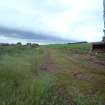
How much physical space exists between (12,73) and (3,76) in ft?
2.90

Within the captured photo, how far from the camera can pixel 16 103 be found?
7.89 m

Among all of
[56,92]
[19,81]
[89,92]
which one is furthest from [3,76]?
[89,92]

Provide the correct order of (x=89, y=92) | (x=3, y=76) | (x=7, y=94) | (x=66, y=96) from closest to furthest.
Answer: (x=7, y=94), (x=66, y=96), (x=89, y=92), (x=3, y=76)

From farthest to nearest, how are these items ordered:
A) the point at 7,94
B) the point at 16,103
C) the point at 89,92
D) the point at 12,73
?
the point at 12,73, the point at 89,92, the point at 7,94, the point at 16,103

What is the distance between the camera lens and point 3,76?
37.2 feet

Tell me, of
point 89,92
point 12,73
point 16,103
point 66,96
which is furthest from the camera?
point 12,73

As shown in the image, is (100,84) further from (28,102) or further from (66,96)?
(28,102)

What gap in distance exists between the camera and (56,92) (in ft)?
33.7

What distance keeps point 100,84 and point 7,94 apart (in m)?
4.94

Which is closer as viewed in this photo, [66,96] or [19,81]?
[66,96]

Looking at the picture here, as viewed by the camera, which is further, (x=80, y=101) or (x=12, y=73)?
(x=12, y=73)

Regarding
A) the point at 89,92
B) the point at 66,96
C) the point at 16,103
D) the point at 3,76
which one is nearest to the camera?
the point at 16,103

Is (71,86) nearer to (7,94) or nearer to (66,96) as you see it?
(66,96)

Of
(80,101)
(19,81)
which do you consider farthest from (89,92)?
(19,81)
